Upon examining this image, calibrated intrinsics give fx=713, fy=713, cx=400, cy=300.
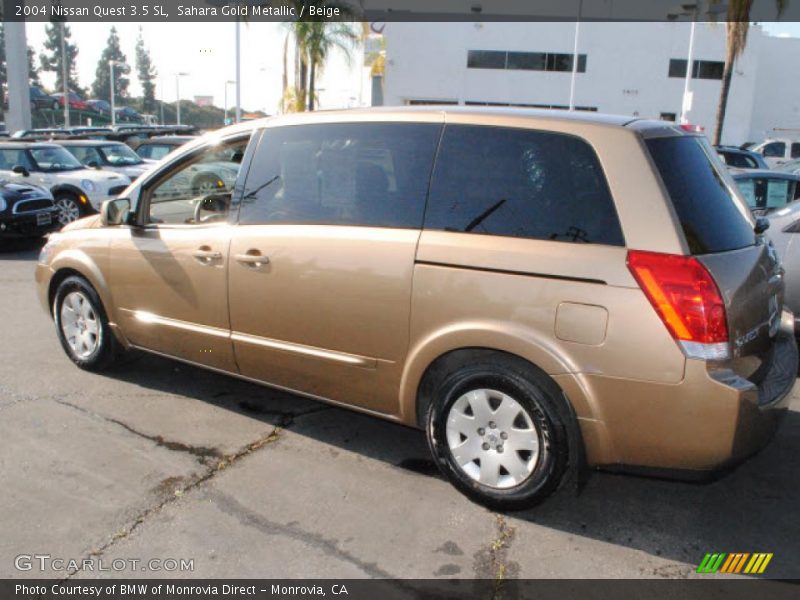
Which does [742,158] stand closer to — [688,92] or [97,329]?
[688,92]

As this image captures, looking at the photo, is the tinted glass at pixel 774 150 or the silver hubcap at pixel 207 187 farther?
the tinted glass at pixel 774 150

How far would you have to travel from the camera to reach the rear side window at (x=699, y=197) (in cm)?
315

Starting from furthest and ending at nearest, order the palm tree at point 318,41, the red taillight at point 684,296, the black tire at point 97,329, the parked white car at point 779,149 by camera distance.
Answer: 1. the parked white car at point 779,149
2. the palm tree at point 318,41
3. the black tire at point 97,329
4. the red taillight at point 684,296

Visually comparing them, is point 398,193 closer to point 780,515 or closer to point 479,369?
point 479,369

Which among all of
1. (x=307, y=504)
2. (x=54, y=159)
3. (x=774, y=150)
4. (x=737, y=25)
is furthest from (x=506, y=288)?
(x=774, y=150)

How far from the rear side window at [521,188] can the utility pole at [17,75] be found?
26331mm

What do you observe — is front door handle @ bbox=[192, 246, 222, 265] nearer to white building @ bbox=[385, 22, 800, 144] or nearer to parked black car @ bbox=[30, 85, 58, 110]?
white building @ bbox=[385, 22, 800, 144]

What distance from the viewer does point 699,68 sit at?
145 feet

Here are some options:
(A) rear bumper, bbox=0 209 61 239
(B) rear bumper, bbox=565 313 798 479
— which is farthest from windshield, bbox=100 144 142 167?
(B) rear bumper, bbox=565 313 798 479

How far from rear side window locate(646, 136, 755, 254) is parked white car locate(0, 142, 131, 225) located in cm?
1092

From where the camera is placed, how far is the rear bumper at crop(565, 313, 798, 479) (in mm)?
2957

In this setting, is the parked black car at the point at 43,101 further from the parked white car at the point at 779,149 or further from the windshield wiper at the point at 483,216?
the windshield wiper at the point at 483,216

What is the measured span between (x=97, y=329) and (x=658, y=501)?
3946 mm

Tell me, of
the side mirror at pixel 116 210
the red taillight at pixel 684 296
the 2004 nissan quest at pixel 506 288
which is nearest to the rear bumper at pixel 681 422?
the 2004 nissan quest at pixel 506 288
